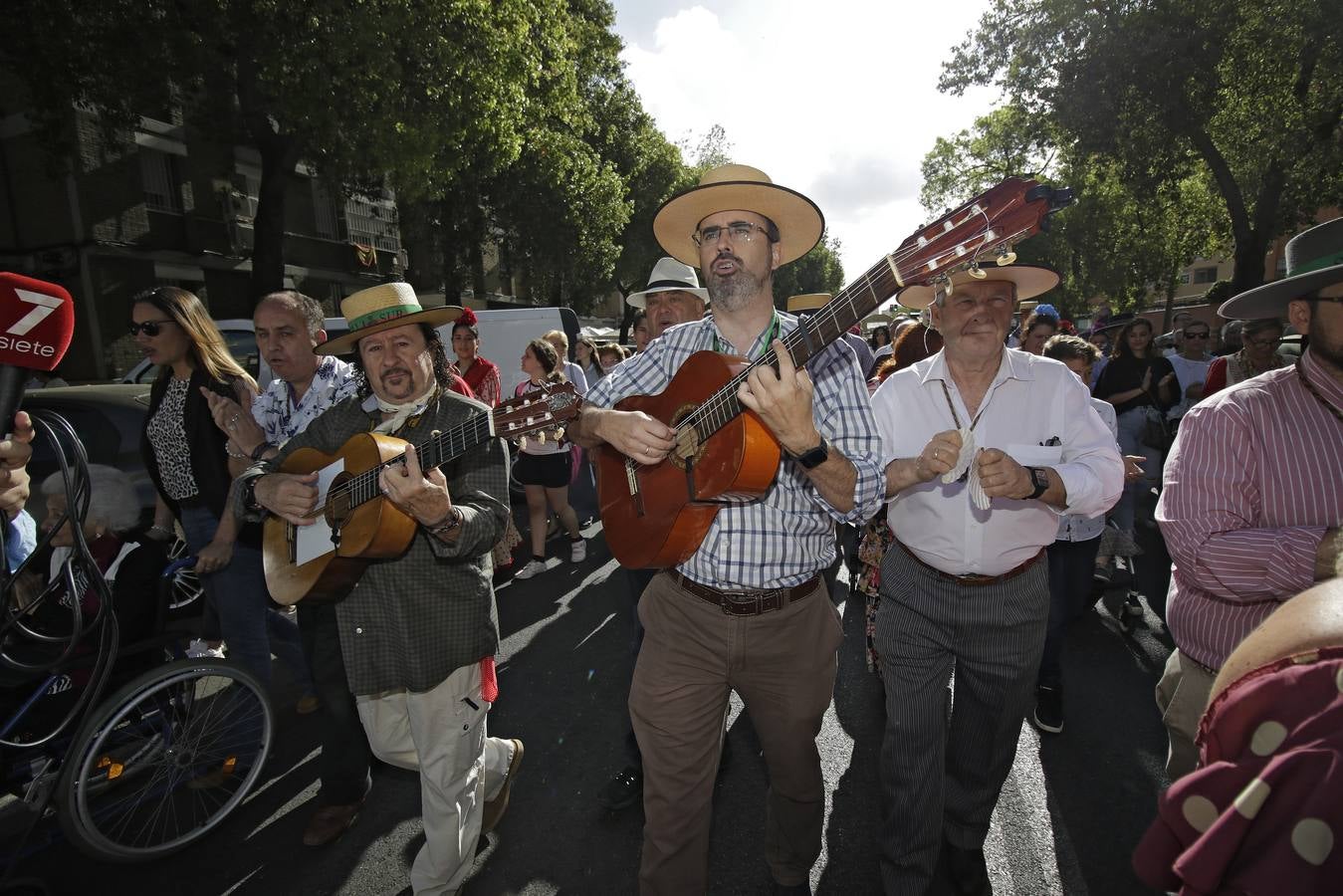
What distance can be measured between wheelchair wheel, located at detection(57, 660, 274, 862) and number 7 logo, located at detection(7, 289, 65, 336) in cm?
169

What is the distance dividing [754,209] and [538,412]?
40.4 inches

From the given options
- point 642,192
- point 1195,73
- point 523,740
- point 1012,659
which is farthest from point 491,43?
point 642,192

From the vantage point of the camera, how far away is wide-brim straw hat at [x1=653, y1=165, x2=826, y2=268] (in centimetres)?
222

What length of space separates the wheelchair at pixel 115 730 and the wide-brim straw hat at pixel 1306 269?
376cm

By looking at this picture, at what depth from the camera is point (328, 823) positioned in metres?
2.90

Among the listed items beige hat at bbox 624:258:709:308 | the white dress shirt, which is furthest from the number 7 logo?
beige hat at bbox 624:258:709:308

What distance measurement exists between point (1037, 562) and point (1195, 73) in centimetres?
1602

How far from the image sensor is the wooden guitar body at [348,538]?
7.55 ft

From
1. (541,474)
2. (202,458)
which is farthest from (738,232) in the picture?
(541,474)

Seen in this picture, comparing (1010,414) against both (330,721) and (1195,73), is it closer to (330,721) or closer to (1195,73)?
(330,721)

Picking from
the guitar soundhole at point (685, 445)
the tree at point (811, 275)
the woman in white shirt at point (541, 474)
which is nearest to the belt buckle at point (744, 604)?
the guitar soundhole at point (685, 445)

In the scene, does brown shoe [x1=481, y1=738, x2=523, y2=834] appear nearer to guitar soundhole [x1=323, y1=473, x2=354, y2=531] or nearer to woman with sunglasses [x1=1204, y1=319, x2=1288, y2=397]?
guitar soundhole [x1=323, y1=473, x2=354, y2=531]

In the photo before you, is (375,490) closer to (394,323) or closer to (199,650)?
(394,323)

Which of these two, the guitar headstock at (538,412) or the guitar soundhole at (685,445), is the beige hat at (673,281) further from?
the guitar soundhole at (685,445)
